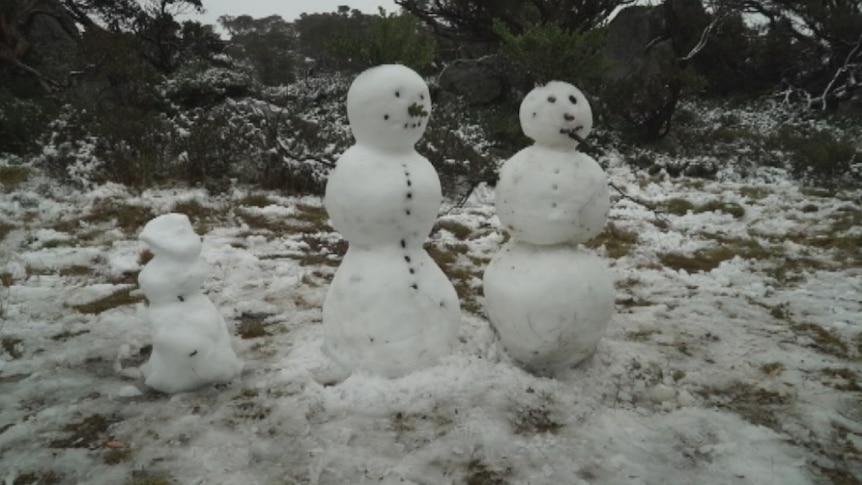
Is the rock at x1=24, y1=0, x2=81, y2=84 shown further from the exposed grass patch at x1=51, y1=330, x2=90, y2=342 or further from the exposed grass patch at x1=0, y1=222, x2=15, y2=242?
the exposed grass patch at x1=51, y1=330, x2=90, y2=342

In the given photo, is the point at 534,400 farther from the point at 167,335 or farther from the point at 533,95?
the point at 167,335

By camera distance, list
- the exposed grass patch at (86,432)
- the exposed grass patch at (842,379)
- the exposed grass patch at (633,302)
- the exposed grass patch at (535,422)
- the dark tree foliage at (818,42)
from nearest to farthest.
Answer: the exposed grass patch at (86,432) < the exposed grass patch at (535,422) < the exposed grass patch at (842,379) < the exposed grass patch at (633,302) < the dark tree foliage at (818,42)

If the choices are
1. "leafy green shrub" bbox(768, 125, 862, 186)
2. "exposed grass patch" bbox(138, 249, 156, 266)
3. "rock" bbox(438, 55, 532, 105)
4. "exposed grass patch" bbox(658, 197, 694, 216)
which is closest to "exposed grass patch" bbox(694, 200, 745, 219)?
"exposed grass patch" bbox(658, 197, 694, 216)

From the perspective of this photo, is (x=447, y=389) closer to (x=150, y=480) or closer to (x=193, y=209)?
(x=150, y=480)

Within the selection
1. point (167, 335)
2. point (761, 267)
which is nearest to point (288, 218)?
point (167, 335)

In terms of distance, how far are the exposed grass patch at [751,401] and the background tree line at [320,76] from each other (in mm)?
1872

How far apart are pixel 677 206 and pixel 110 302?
655cm

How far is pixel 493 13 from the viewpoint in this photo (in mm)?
13102

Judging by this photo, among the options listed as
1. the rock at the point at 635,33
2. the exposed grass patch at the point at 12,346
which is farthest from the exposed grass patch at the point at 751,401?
the rock at the point at 635,33

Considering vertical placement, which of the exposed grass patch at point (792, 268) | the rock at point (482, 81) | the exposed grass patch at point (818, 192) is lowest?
the exposed grass patch at point (792, 268)

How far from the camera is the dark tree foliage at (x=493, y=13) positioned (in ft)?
40.1

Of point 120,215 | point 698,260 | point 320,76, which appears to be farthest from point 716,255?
point 320,76

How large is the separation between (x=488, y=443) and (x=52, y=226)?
5.46 meters

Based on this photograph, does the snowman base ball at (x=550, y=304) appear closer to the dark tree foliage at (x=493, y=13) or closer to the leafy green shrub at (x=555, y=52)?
the leafy green shrub at (x=555, y=52)
